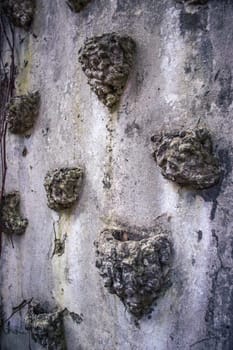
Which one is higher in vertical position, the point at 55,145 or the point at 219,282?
the point at 55,145

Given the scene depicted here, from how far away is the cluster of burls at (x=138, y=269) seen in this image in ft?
4.13

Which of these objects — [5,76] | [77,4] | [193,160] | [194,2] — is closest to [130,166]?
[193,160]

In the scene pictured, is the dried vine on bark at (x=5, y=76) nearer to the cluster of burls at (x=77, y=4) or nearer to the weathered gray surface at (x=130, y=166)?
the weathered gray surface at (x=130, y=166)

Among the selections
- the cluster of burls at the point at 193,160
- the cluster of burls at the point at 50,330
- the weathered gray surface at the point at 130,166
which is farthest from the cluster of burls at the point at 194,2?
the cluster of burls at the point at 50,330

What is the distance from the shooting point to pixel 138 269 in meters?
1.26

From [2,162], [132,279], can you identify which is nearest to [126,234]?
[132,279]

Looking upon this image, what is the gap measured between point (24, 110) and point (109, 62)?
1.77 ft

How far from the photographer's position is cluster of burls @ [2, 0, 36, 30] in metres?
1.80

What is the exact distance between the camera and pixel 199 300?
4.03ft

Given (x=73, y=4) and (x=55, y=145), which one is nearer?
(x=73, y=4)

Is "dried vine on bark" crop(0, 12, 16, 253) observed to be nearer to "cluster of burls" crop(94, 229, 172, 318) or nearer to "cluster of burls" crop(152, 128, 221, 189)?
"cluster of burls" crop(94, 229, 172, 318)

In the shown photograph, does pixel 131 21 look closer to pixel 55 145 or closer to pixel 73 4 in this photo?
pixel 73 4

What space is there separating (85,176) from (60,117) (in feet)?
0.90

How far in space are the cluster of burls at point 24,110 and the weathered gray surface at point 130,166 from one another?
1.4 inches
